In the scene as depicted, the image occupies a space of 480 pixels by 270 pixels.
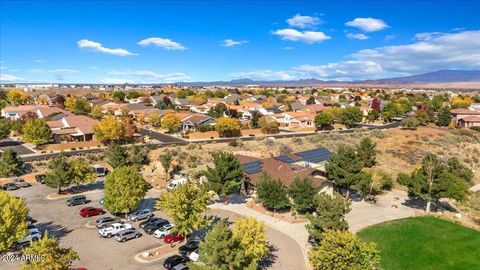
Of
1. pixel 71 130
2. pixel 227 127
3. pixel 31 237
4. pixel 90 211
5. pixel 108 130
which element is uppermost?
pixel 108 130

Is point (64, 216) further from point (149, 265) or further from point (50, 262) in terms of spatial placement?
point (50, 262)

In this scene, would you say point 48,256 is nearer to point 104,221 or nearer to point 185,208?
point 185,208

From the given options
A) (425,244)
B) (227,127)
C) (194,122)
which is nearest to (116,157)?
(227,127)

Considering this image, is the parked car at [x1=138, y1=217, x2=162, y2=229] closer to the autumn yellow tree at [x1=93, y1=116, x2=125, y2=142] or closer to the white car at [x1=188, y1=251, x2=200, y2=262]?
the white car at [x1=188, y1=251, x2=200, y2=262]

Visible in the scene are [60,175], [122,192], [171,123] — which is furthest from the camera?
[171,123]

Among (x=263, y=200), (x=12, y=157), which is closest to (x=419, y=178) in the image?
(x=263, y=200)
